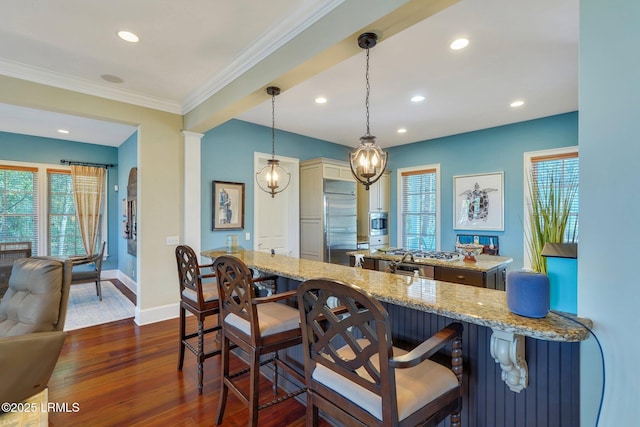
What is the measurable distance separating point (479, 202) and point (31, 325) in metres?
5.72

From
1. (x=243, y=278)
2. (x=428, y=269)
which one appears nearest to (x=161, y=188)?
(x=243, y=278)

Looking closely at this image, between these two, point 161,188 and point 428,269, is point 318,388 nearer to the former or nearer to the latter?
point 428,269

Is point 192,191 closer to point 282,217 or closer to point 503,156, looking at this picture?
point 282,217

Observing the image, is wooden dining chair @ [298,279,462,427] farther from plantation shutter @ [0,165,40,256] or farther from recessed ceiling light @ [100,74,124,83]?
plantation shutter @ [0,165,40,256]

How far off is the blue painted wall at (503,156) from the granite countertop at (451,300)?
393 centimetres

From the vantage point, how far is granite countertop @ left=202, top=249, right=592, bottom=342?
1059mm

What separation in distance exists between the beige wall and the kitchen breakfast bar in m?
3.23

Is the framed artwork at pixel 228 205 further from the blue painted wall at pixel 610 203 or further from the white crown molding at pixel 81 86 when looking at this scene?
the blue painted wall at pixel 610 203

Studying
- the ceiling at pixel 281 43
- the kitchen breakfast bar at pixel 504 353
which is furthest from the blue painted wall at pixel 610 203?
the ceiling at pixel 281 43

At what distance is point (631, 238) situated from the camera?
1.03 metres

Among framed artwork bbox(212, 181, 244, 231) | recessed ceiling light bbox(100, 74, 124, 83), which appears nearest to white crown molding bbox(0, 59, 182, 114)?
recessed ceiling light bbox(100, 74, 124, 83)

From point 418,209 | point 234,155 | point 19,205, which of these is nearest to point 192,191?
point 234,155

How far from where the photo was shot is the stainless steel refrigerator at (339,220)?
498 centimetres

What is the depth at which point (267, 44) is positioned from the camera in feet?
8.27
